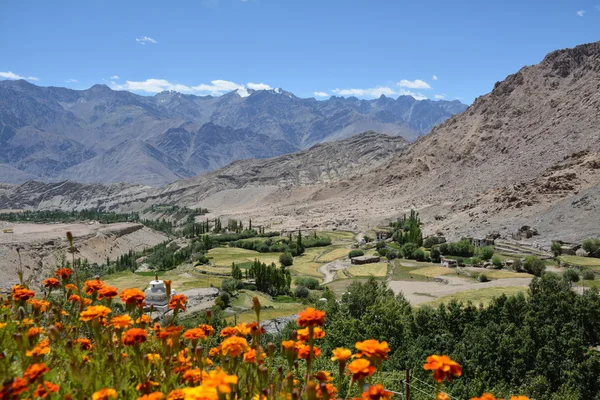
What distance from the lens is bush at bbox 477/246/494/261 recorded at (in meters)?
60.9

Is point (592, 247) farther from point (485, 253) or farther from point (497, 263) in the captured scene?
point (485, 253)

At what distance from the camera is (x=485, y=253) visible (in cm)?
6116

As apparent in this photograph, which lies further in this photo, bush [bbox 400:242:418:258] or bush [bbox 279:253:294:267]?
bush [bbox 279:253:294:267]

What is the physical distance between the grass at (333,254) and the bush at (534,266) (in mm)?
30020

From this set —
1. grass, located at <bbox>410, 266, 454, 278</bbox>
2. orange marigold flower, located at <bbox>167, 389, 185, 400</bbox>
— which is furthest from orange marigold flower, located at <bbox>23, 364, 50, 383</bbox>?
grass, located at <bbox>410, 266, 454, 278</bbox>

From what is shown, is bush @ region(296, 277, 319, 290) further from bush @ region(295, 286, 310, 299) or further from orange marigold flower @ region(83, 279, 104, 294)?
orange marigold flower @ region(83, 279, 104, 294)

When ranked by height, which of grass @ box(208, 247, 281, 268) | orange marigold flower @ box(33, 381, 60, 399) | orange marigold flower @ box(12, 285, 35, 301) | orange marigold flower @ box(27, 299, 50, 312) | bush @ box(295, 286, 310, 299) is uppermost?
orange marigold flower @ box(12, 285, 35, 301)

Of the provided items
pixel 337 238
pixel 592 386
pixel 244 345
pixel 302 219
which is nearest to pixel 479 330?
pixel 592 386

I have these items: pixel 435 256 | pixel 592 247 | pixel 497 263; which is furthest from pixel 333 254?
pixel 592 247

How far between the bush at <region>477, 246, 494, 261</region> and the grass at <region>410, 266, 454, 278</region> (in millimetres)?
6339

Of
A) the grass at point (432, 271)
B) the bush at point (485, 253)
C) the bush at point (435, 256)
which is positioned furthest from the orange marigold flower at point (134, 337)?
the bush at point (435, 256)

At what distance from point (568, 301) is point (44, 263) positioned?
3397 inches

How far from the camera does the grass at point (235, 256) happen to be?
247 feet

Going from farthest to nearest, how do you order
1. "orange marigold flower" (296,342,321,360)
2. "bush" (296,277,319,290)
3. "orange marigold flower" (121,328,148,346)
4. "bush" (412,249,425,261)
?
1. "bush" (412,249,425,261)
2. "bush" (296,277,319,290)
3. "orange marigold flower" (296,342,321,360)
4. "orange marigold flower" (121,328,148,346)
